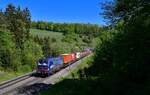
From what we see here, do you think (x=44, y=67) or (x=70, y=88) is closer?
(x=70, y=88)

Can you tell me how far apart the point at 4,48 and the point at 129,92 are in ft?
184

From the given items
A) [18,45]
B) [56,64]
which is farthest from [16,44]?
[56,64]

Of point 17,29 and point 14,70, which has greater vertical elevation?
point 17,29

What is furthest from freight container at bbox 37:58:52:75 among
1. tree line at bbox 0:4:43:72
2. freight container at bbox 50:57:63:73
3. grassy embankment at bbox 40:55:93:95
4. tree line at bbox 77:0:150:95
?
tree line at bbox 77:0:150:95

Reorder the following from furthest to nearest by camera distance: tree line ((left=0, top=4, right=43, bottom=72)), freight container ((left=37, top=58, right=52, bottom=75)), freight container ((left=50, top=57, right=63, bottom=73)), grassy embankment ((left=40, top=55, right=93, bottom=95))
Result: tree line ((left=0, top=4, right=43, bottom=72)), freight container ((left=50, top=57, right=63, bottom=73)), freight container ((left=37, top=58, right=52, bottom=75)), grassy embankment ((left=40, top=55, right=93, bottom=95))

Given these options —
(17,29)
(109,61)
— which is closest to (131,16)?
(109,61)

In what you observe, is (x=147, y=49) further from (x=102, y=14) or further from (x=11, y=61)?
(x=11, y=61)

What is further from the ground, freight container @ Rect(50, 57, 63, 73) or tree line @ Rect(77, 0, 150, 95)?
tree line @ Rect(77, 0, 150, 95)

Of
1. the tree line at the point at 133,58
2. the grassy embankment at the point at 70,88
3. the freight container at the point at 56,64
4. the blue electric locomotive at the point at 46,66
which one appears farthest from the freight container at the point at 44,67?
the tree line at the point at 133,58

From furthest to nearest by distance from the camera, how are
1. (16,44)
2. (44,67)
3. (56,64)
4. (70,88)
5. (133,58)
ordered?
(16,44) < (56,64) < (44,67) < (70,88) < (133,58)

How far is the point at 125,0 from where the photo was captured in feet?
69.2

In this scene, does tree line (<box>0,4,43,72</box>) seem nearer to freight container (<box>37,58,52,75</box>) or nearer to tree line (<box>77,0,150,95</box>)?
freight container (<box>37,58,52,75</box>)

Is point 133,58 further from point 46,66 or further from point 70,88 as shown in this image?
point 46,66

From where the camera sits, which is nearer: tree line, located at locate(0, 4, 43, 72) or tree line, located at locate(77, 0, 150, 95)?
tree line, located at locate(77, 0, 150, 95)
